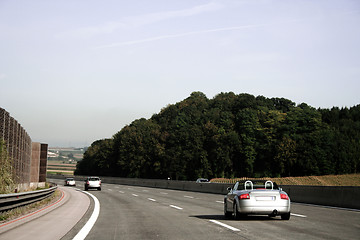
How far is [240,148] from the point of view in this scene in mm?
99438

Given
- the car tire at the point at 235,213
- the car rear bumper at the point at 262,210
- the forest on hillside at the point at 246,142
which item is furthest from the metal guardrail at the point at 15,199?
the forest on hillside at the point at 246,142

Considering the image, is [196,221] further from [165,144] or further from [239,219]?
[165,144]

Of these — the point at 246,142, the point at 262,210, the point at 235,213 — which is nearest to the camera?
the point at 262,210

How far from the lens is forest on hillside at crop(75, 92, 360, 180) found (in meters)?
92.6

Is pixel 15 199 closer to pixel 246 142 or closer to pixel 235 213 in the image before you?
pixel 235 213

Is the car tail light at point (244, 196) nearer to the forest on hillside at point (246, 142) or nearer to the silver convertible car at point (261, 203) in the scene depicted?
the silver convertible car at point (261, 203)

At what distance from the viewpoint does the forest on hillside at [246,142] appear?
9262 cm

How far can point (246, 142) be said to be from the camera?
10119 cm

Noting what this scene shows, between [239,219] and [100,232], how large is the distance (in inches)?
193

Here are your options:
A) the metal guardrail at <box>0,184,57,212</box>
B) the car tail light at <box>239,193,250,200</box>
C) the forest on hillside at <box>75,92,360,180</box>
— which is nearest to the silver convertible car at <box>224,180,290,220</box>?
the car tail light at <box>239,193,250,200</box>

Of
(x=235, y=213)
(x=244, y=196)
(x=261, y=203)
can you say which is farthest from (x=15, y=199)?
(x=261, y=203)

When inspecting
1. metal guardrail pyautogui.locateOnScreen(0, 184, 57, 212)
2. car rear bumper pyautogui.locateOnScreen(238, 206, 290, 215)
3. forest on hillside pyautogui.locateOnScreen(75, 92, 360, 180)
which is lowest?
metal guardrail pyautogui.locateOnScreen(0, 184, 57, 212)

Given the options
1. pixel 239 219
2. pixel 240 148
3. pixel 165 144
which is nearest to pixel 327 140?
pixel 240 148

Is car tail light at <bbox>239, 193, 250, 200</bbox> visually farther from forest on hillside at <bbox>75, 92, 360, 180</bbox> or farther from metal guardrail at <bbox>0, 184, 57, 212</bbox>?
forest on hillside at <bbox>75, 92, 360, 180</bbox>
